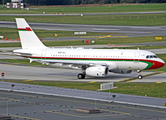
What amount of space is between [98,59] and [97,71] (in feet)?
8.24

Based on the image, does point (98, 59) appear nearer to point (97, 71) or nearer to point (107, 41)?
point (97, 71)

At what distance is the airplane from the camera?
51938 mm

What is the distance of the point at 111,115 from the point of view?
1182 inches

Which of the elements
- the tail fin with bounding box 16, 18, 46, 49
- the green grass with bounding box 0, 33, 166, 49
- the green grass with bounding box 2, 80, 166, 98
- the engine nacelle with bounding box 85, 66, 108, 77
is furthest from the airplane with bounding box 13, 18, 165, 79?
the green grass with bounding box 0, 33, 166, 49

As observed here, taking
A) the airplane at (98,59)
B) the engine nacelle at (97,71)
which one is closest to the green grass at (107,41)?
the airplane at (98,59)

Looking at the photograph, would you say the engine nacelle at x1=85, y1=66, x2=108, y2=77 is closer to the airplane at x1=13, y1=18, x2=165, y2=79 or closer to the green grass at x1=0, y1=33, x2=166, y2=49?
the airplane at x1=13, y1=18, x2=165, y2=79

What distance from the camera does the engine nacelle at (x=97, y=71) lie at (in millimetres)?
51144

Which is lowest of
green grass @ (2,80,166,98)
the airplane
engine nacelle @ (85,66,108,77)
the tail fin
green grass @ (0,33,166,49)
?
green grass @ (2,80,166,98)

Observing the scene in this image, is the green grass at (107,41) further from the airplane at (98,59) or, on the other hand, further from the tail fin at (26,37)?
the airplane at (98,59)

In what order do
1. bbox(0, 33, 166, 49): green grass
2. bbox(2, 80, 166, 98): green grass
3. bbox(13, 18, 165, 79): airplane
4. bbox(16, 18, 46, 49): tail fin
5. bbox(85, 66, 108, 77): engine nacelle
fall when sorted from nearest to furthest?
bbox(2, 80, 166, 98): green grass, bbox(85, 66, 108, 77): engine nacelle, bbox(13, 18, 165, 79): airplane, bbox(16, 18, 46, 49): tail fin, bbox(0, 33, 166, 49): green grass

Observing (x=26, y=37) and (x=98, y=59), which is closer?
(x=98, y=59)

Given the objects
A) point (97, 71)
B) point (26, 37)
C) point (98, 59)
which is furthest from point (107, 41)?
point (97, 71)

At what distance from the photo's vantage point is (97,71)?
51406 mm

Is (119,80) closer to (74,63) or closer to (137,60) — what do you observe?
(137,60)
